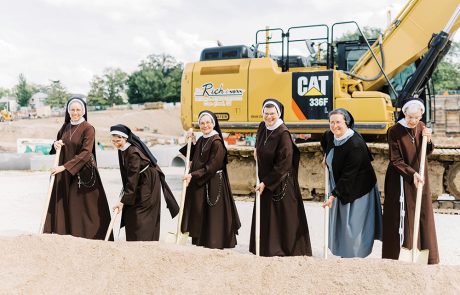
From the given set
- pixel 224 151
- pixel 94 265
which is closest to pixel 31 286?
pixel 94 265

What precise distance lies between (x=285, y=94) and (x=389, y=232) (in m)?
4.56

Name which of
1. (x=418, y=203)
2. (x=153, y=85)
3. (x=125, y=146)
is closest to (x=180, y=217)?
(x=125, y=146)

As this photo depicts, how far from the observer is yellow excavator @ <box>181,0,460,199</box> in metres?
8.39

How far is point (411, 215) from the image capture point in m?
4.50

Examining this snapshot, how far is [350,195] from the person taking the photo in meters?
4.59

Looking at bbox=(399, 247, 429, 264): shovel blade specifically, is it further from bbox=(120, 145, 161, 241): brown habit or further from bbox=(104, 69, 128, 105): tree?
bbox=(104, 69, 128, 105): tree

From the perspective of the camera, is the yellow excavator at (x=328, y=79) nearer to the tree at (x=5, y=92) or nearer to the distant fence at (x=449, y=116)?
the distant fence at (x=449, y=116)

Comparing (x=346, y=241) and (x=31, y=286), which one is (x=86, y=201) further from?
(x=346, y=241)

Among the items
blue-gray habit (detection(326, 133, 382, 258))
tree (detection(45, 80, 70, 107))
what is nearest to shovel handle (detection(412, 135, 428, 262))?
blue-gray habit (detection(326, 133, 382, 258))

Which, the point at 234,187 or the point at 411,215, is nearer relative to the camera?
the point at 411,215

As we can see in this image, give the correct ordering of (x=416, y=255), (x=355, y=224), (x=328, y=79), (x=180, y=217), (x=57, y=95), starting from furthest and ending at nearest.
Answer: (x=57, y=95) < (x=328, y=79) < (x=180, y=217) < (x=355, y=224) < (x=416, y=255)

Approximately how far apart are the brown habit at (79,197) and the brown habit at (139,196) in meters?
0.34

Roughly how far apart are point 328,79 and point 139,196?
461cm

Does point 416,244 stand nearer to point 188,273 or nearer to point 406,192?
point 406,192
